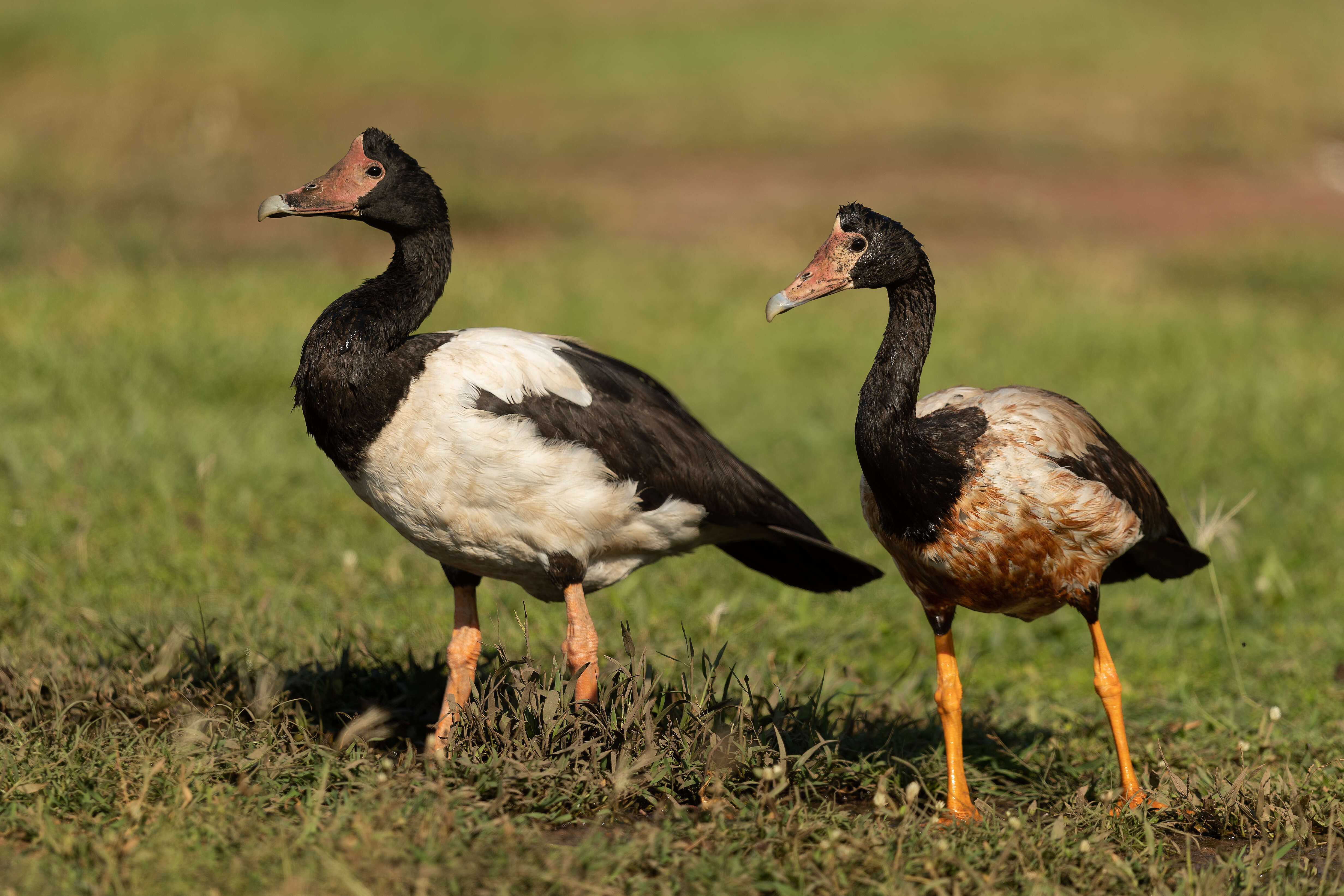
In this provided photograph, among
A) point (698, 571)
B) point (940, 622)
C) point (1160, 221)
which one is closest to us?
point (940, 622)

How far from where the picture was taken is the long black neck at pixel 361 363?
12.9 ft

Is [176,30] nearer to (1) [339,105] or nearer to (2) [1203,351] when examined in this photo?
(1) [339,105]

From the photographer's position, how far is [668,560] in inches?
256

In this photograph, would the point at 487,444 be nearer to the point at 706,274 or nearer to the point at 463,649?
the point at 463,649

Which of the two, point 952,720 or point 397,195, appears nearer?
point 952,720

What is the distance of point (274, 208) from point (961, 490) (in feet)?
7.30

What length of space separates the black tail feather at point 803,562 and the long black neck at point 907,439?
55 cm

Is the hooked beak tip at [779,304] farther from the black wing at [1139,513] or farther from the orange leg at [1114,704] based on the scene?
the orange leg at [1114,704]

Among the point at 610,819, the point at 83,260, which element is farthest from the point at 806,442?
the point at 83,260

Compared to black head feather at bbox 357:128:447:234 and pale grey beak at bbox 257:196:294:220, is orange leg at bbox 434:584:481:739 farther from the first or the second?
pale grey beak at bbox 257:196:294:220

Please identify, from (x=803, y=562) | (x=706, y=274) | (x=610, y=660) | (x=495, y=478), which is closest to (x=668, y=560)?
(x=803, y=562)

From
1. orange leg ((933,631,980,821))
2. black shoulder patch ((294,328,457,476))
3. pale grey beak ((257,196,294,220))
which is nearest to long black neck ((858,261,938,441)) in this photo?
orange leg ((933,631,980,821))

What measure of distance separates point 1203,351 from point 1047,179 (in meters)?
7.71

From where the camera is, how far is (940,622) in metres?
4.16
